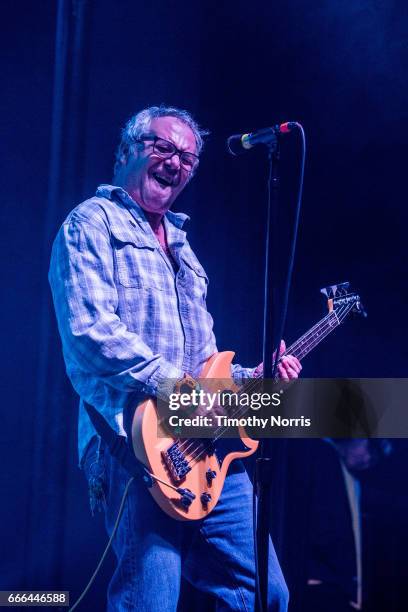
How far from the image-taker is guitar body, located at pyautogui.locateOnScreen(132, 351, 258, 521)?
4.88ft

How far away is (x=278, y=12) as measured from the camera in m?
3.01

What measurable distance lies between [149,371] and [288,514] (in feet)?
5.06

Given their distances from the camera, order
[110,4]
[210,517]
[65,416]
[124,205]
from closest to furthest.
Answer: [210,517]
[124,205]
[65,416]
[110,4]

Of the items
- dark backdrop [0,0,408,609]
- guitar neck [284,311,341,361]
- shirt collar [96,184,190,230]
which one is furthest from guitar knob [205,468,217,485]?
shirt collar [96,184,190,230]

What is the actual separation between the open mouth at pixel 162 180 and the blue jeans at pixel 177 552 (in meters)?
0.95

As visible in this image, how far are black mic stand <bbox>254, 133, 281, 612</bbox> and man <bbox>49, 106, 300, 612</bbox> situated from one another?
0.26 meters

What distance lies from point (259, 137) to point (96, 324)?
669 mm

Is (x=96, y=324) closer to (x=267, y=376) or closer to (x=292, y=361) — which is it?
(x=267, y=376)

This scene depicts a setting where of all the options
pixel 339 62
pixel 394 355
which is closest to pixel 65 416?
pixel 394 355

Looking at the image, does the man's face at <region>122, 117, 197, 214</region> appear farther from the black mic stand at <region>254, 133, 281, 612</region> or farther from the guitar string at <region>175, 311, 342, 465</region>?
the guitar string at <region>175, 311, 342, 465</region>

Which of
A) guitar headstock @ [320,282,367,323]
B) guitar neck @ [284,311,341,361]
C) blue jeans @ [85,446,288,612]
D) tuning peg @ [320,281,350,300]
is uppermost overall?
tuning peg @ [320,281,350,300]

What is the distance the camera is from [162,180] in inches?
78.1

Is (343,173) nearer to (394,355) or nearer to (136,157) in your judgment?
(394,355)

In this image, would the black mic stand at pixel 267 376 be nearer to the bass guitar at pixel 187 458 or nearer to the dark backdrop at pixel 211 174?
the bass guitar at pixel 187 458
